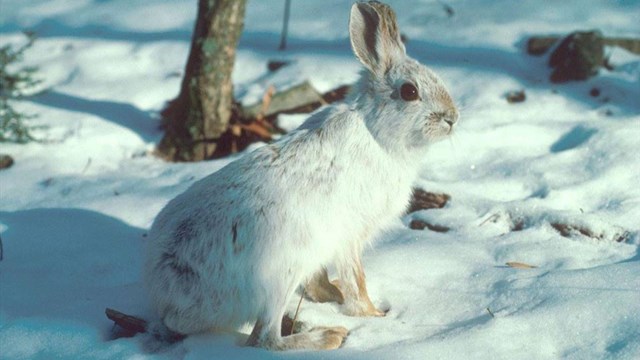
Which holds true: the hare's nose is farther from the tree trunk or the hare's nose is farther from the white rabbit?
the tree trunk

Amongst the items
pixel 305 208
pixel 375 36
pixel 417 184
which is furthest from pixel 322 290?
pixel 417 184

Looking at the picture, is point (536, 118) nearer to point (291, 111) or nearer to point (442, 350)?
point (291, 111)

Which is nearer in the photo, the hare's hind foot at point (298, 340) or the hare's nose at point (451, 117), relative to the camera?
the hare's hind foot at point (298, 340)

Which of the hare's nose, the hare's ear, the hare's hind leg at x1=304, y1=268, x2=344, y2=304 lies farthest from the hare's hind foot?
the hare's ear

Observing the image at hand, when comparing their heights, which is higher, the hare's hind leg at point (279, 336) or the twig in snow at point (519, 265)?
the twig in snow at point (519, 265)

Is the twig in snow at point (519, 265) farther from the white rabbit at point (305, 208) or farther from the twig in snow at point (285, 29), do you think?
the twig in snow at point (285, 29)

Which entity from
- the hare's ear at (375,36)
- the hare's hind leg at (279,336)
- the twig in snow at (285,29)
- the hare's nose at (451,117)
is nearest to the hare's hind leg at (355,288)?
the hare's hind leg at (279,336)
